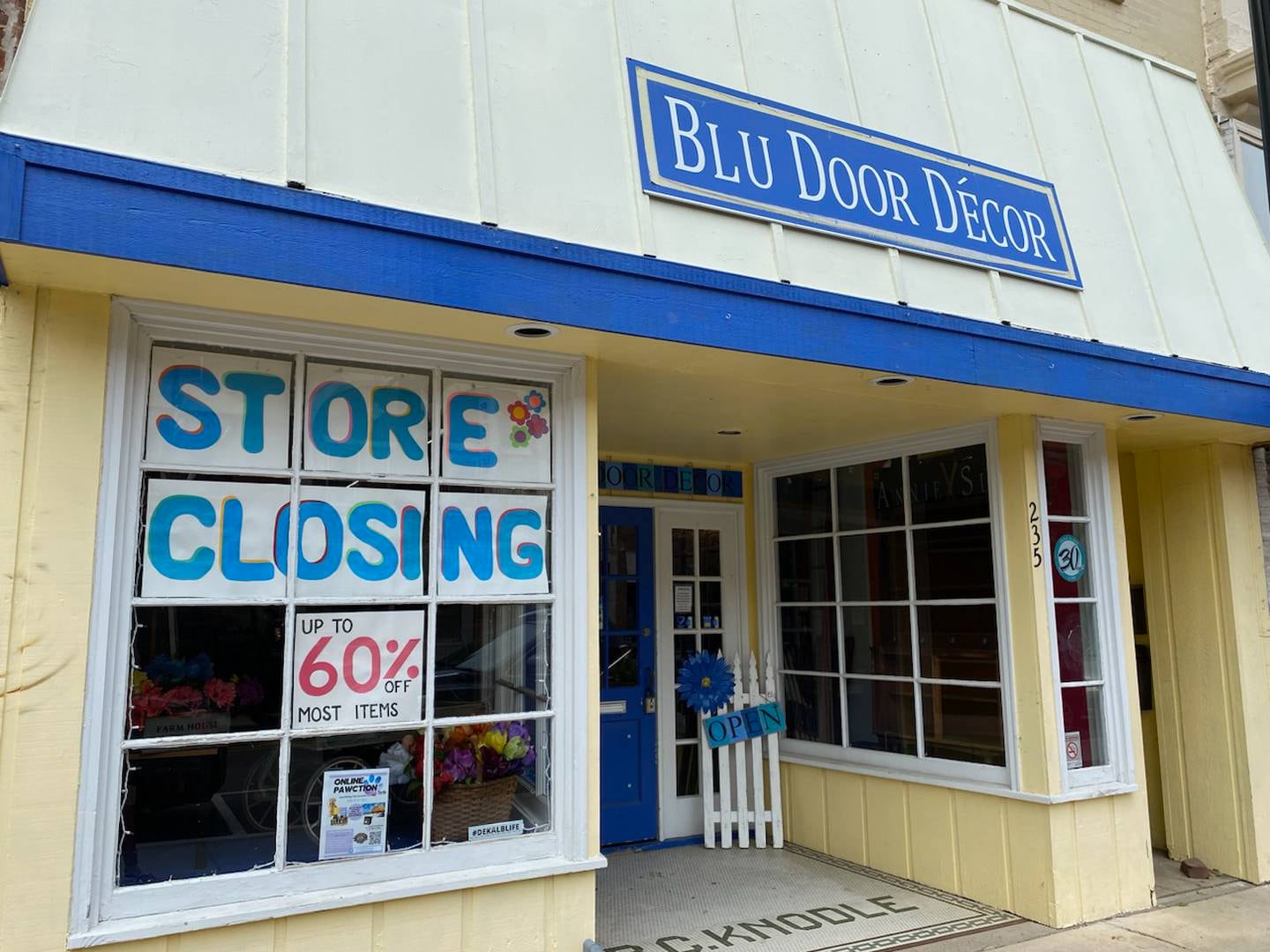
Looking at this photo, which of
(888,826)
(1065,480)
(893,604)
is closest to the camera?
(1065,480)

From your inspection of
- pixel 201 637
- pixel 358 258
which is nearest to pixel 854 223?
pixel 358 258

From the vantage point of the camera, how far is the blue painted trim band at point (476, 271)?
8.96 feet

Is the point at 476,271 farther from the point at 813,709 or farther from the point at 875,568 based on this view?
the point at 813,709

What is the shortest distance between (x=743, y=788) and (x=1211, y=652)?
10.8 feet

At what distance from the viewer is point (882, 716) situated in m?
6.08

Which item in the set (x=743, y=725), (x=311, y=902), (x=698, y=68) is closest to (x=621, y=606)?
(x=743, y=725)

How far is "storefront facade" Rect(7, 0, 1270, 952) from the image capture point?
3.00 metres

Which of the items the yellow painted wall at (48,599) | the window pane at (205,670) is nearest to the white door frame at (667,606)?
the window pane at (205,670)

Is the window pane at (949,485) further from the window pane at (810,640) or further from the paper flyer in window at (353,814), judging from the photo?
the paper flyer in window at (353,814)

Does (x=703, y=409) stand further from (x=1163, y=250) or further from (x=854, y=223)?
(x=1163, y=250)

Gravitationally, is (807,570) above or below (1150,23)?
below

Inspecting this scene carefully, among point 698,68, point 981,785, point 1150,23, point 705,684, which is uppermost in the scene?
point 1150,23

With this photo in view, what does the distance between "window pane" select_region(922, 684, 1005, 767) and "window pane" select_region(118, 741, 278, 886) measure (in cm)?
399

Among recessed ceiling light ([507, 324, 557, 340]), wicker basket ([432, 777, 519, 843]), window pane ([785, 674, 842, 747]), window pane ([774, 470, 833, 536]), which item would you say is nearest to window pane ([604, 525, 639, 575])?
window pane ([774, 470, 833, 536])
